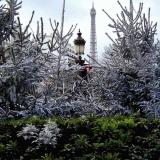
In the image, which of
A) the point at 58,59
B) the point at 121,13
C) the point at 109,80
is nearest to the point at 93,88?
the point at 109,80

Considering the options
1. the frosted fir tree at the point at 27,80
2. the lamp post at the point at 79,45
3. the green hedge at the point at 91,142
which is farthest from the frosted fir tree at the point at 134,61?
the lamp post at the point at 79,45

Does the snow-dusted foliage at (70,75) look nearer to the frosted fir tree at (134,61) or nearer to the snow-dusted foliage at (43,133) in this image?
the frosted fir tree at (134,61)

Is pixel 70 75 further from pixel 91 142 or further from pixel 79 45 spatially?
pixel 91 142

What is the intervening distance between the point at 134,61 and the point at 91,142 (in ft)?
11.9

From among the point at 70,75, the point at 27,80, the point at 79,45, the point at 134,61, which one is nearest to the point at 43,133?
the point at 27,80

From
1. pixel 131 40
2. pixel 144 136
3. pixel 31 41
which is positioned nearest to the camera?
pixel 144 136

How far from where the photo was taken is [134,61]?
755 centimetres

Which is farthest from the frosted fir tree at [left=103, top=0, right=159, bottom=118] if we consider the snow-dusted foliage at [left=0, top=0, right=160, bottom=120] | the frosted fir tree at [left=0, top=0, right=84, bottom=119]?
the frosted fir tree at [left=0, top=0, right=84, bottom=119]

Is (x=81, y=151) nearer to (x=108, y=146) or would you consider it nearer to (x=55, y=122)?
(x=108, y=146)

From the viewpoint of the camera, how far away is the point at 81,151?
4141mm

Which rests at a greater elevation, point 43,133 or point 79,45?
point 79,45

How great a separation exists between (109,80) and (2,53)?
269cm

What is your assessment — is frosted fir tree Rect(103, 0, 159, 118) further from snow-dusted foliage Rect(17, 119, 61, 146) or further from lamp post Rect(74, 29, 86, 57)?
lamp post Rect(74, 29, 86, 57)

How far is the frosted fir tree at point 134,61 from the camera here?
23.9 feet
